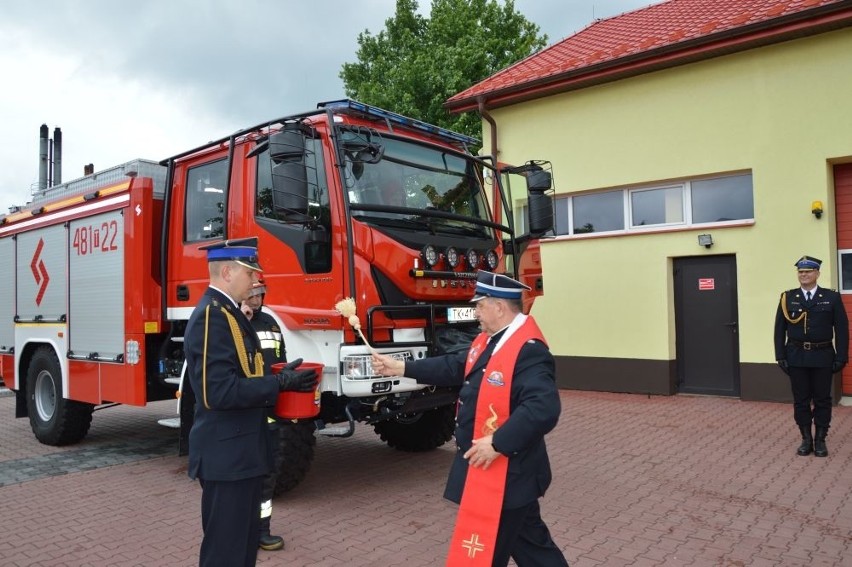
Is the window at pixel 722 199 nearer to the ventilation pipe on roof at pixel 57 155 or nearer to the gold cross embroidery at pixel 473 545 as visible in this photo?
the gold cross embroidery at pixel 473 545

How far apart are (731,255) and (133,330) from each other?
26.6 ft

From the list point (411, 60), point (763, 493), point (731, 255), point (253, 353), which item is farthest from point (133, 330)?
point (411, 60)

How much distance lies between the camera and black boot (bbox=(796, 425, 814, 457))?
21.6 ft

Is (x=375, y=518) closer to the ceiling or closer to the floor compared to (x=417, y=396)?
closer to the floor

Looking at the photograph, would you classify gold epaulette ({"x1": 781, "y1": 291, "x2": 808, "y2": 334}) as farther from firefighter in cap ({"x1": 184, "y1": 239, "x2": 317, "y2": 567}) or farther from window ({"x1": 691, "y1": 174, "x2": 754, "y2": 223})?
firefighter in cap ({"x1": 184, "y1": 239, "x2": 317, "y2": 567})

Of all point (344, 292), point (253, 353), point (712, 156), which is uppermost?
point (712, 156)

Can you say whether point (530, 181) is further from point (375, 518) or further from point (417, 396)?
point (375, 518)

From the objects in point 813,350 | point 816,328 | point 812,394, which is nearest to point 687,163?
point 816,328

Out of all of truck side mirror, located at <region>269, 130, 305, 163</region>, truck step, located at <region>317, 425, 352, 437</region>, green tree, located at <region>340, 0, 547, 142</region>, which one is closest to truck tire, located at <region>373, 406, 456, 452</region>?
truck step, located at <region>317, 425, 352, 437</region>

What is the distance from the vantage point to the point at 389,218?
16.6ft

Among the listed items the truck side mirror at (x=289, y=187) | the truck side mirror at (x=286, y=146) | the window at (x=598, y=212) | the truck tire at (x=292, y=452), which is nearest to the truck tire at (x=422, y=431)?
the truck tire at (x=292, y=452)

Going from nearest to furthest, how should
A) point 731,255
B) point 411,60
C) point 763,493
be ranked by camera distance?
point 763,493 < point 731,255 < point 411,60

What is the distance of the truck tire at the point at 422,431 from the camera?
6758 millimetres

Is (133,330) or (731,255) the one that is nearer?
(133,330)
